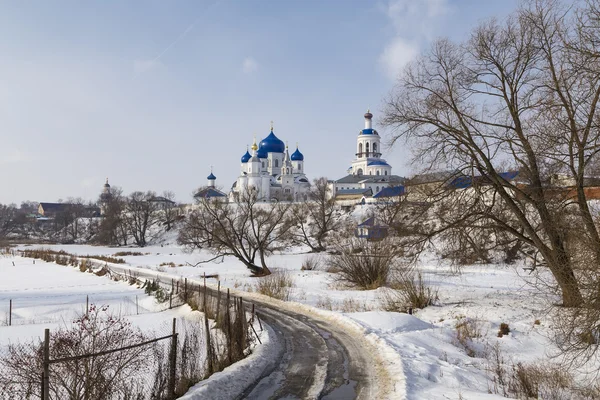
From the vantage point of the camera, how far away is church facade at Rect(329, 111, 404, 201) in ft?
327

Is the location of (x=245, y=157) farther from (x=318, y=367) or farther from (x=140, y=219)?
(x=318, y=367)

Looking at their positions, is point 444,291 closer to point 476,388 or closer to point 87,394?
point 476,388

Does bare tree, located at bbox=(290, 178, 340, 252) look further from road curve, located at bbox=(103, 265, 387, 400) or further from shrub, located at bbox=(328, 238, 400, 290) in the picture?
road curve, located at bbox=(103, 265, 387, 400)

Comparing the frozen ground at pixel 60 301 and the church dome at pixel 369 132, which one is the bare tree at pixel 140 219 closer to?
the frozen ground at pixel 60 301

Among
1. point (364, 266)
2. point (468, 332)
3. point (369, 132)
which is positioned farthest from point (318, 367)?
point (369, 132)

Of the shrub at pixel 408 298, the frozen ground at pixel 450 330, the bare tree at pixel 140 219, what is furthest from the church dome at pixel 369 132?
the shrub at pixel 408 298

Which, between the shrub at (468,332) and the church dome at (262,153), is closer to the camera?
the shrub at (468,332)

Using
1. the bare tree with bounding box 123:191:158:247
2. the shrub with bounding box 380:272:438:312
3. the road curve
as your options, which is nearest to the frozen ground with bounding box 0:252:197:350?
the road curve

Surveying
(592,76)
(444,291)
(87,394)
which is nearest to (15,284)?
(444,291)

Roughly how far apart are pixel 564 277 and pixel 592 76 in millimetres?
4251

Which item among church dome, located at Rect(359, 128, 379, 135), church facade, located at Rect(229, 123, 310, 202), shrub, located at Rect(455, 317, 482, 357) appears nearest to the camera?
shrub, located at Rect(455, 317, 482, 357)

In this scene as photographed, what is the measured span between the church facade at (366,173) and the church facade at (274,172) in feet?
26.5

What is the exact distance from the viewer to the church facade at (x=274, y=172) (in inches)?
3780

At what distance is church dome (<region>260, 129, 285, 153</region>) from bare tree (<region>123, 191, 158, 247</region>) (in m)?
27.7
